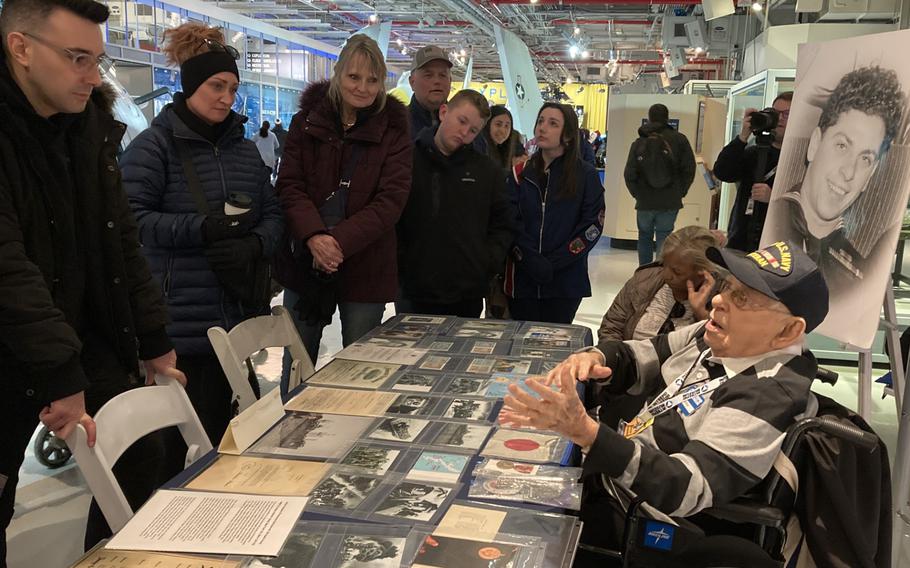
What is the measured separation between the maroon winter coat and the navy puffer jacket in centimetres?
28

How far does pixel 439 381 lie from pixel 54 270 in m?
1.02

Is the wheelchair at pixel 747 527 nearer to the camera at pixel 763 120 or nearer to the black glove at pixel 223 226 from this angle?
the black glove at pixel 223 226

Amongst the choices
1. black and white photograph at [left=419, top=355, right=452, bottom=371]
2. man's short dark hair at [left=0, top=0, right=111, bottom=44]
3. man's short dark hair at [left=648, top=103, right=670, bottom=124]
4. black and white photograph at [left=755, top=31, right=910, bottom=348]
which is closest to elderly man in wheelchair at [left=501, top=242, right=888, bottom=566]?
black and white photograph at [left=419, top=355, right=452, bottom=371]

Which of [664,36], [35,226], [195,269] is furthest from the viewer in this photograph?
[664,36]

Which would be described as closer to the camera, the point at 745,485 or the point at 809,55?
the point at 745,485

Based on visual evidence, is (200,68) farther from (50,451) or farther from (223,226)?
(50,451)

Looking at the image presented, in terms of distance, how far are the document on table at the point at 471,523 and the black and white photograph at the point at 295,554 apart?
209 mm

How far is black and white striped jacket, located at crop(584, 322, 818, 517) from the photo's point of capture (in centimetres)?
136

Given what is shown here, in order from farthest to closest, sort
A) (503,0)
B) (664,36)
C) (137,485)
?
(664,36) < (503,0) < (137,485)

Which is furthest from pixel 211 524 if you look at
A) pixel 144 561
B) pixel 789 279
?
pixel 789 279

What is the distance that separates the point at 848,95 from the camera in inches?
98.5

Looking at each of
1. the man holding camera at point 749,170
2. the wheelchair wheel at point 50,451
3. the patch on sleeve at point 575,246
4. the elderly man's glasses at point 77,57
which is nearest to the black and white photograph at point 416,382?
the elderly man's glasses at point 77,57

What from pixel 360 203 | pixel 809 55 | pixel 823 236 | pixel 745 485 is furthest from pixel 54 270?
pixel 809 55

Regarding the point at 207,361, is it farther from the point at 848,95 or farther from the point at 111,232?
the point at 848,95
